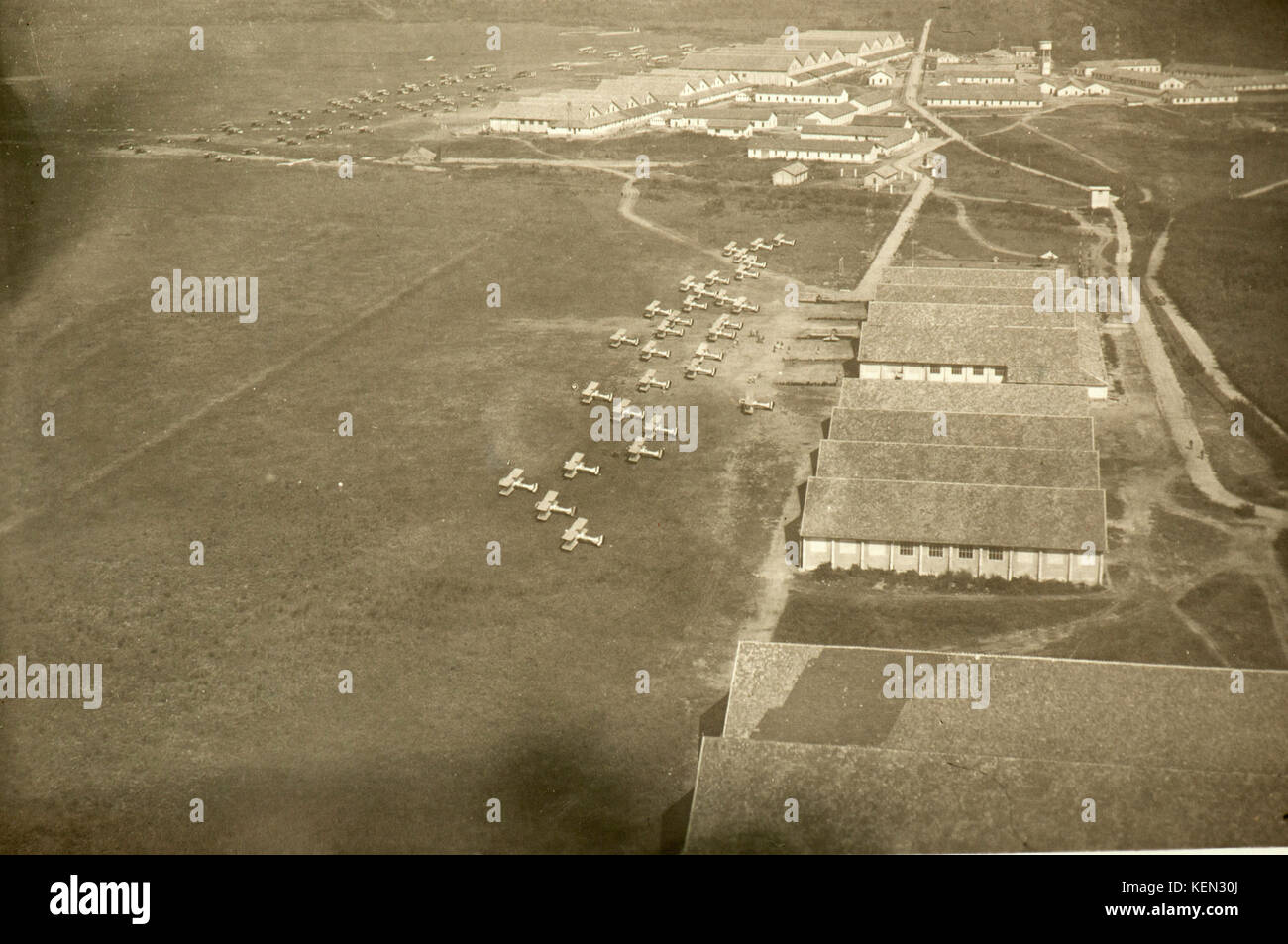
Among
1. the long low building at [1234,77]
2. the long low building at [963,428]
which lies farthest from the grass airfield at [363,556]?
the long low building at [1234,77]

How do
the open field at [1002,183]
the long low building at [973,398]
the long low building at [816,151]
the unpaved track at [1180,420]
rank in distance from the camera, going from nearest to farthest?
the unpaved track at [1180,420] → the long low building at [973,398] → the open field at [1002,183] → the long low building at [816,151]

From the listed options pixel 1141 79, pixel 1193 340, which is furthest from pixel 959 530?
pixel 1141 79

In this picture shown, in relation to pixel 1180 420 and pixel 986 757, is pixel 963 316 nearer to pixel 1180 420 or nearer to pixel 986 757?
pixel 1180 420

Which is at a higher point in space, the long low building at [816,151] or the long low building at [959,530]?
the long low building at [816,151]

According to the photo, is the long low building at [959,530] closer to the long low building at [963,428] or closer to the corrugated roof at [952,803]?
the long low building at [963,428]

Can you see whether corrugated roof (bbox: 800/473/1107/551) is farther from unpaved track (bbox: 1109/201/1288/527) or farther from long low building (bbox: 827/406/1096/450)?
unpaved track (bbox: 1109/201/1288/527)

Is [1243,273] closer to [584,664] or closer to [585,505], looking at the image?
[585,505]
